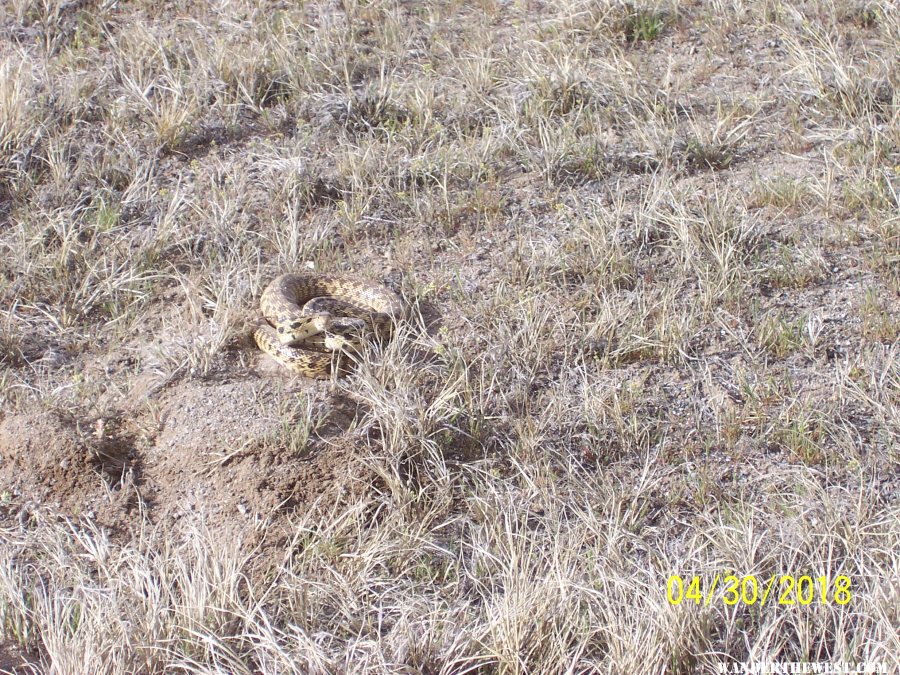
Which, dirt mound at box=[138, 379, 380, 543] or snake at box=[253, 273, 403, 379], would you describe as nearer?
dirt mound at box=[138, 379, 380, 543]

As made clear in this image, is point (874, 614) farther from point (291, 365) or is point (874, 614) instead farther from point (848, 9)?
point (848, 9)

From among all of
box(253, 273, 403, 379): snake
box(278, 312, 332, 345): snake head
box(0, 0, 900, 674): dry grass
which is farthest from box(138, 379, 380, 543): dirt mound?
box(278, 312, 332, 345): snake head

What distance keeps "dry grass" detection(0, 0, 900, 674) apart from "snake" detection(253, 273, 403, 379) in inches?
6.6

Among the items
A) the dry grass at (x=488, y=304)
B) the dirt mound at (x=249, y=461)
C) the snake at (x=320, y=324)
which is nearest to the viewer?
the dry grass at (x=488, y=304)

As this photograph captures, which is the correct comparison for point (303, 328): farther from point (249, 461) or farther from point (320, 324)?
point (249, 461)

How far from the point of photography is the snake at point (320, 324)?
5.29 m

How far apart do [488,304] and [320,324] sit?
3.57 feet

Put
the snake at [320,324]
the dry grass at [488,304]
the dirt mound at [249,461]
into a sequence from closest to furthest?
the dry grass at [488,304], the dirt mound at [249,461], the snake at [320,324]

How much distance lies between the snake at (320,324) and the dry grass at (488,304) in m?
0.17

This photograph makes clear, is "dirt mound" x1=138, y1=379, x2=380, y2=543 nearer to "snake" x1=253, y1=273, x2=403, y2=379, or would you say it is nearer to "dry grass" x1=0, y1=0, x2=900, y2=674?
"dry grass" x1=0, y1=0, x2=900, y2=674

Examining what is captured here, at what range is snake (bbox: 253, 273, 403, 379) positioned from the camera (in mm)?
5285

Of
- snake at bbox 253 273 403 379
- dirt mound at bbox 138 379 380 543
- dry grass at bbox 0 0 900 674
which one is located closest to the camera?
dry grass at bbox 0 0 900 674

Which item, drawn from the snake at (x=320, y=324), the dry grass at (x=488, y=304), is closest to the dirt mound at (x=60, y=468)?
the dry grass at (x=488, y=304)

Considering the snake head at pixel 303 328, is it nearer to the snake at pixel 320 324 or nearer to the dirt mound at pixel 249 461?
the snake at pixel 320 324
